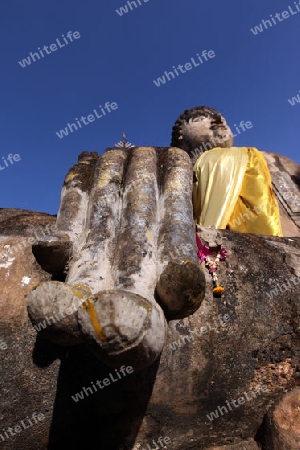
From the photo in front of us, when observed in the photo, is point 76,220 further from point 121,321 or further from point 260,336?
point 260,336

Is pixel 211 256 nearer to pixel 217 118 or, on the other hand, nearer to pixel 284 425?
pixel 284 425

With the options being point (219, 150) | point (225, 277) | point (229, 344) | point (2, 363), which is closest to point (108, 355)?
point (2, 363)

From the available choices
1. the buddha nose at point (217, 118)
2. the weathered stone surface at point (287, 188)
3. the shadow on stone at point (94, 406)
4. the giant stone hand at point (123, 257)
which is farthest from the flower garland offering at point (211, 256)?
Result: the buddha nose at point (217, 118)

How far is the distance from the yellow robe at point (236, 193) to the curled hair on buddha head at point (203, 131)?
582 mm

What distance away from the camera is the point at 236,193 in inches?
125

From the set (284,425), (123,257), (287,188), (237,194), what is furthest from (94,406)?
(287,188)

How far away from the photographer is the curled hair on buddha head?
4078mm

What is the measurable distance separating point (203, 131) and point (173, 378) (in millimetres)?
2982

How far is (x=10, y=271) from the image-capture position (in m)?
1.92

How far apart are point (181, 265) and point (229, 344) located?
611 millimetres

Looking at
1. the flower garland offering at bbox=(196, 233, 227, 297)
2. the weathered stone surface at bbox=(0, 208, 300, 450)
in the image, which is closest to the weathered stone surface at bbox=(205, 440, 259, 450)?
the weathered stone surface at bbox=(0, 208, 300, 450)

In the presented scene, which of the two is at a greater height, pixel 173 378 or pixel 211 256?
pixel 211 256

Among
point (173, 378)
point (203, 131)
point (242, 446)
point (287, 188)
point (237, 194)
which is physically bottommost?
point (242, 446)

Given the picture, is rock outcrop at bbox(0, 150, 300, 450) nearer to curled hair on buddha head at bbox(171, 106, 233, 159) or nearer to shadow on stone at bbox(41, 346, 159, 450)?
shadow on stone at bbox(41, 346, 159, 450)
